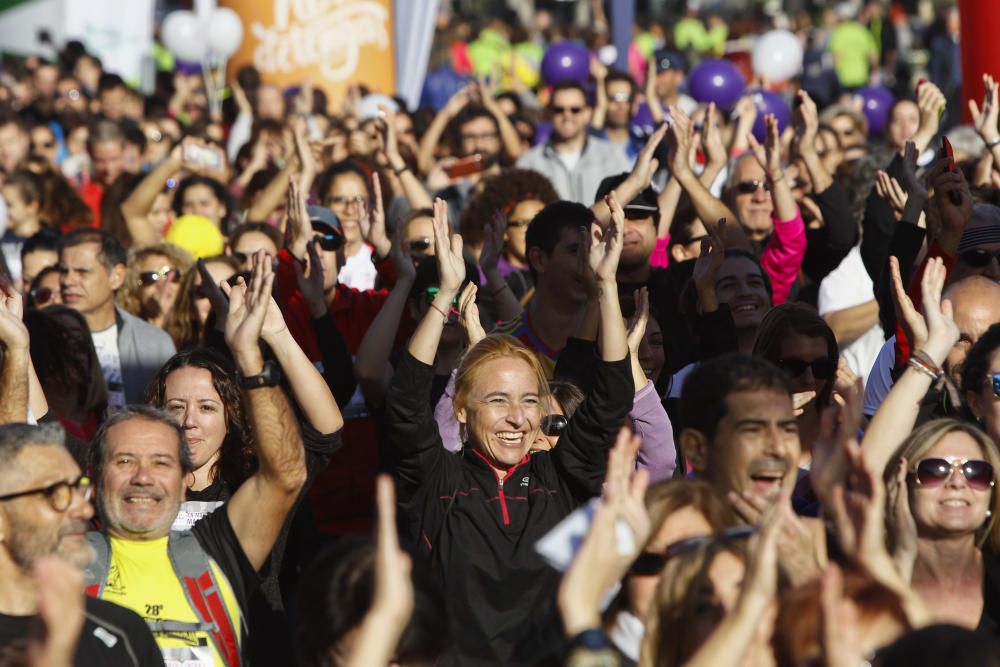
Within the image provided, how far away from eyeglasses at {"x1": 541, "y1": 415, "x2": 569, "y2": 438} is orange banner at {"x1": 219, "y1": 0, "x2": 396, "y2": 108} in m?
8.96

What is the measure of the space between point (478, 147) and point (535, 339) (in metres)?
4.28

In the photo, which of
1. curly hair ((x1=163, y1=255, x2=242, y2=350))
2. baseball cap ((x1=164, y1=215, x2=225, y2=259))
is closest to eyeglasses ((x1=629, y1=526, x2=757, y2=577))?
curly hair ((x1=163, y1=255, x2=242, y2=350))

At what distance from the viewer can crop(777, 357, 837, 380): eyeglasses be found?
5277 mm

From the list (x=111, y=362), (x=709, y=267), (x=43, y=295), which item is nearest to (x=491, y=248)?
(x=709, y=267)

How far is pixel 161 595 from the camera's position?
4.22 m

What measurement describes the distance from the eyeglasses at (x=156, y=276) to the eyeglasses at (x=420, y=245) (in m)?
1.07

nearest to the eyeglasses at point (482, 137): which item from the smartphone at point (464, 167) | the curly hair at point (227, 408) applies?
the smartphone at point (464, 167)

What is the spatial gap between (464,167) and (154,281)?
2.39 m

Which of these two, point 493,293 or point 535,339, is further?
point 493,293

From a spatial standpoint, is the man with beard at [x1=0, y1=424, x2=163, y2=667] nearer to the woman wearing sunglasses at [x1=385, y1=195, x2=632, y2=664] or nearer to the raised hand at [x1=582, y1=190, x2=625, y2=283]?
the woman wearing sunglasses at [x1=385, y1=195, x2=632, y2=664]

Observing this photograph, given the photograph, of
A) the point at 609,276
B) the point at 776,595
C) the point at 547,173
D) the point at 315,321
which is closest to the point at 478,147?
the point at 547,173

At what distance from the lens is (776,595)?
3.52 m

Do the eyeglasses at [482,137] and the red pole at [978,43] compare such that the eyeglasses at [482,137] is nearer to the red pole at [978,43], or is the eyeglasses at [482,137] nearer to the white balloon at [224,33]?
the red pole at [978,43]

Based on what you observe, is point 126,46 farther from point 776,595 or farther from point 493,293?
point 776,595
